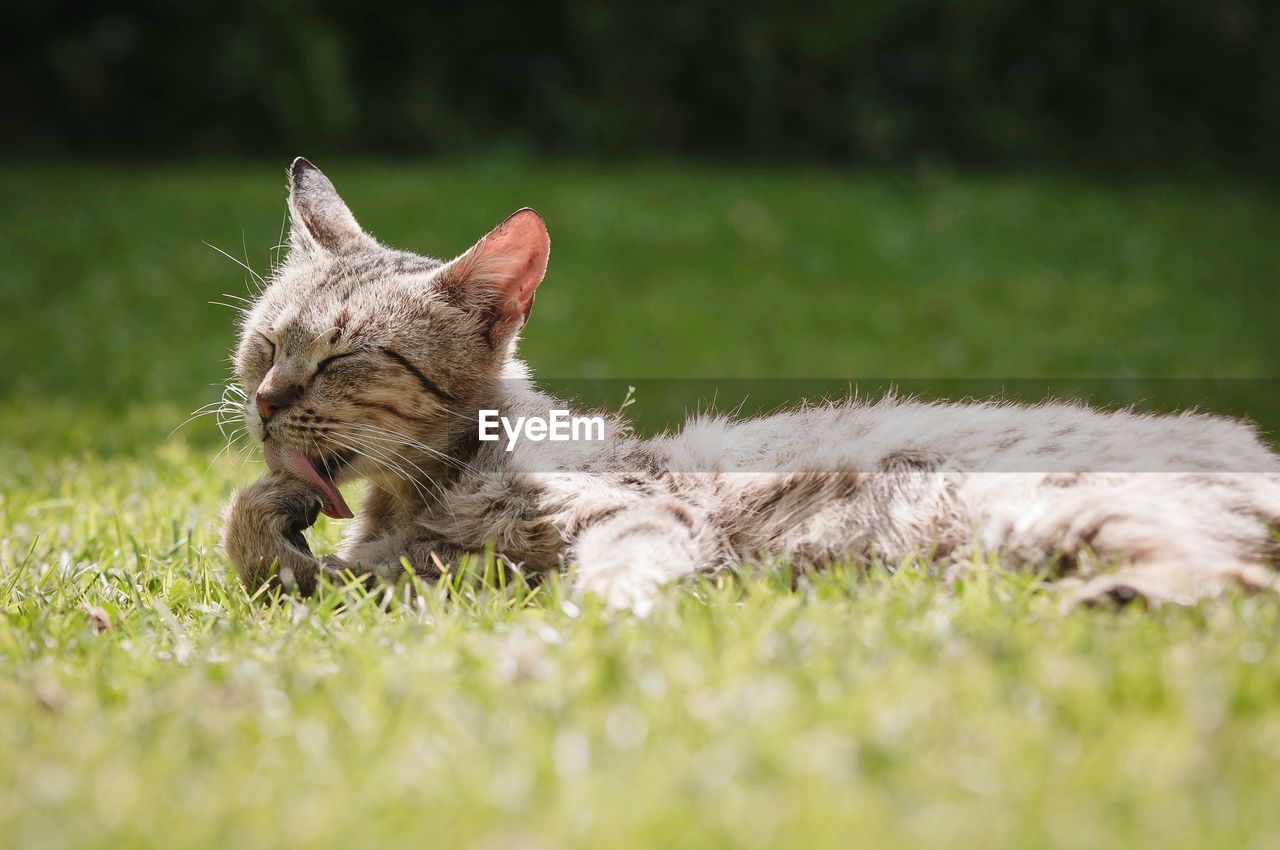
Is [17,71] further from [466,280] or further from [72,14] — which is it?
[466,280]

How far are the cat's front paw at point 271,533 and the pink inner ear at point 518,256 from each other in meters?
0.74

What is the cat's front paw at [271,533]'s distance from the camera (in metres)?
3.00

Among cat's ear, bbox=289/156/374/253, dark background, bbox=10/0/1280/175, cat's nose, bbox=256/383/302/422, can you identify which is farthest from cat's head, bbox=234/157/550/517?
dark background, bbox=10/0/1280/175

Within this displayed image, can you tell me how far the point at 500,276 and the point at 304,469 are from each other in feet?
2.39

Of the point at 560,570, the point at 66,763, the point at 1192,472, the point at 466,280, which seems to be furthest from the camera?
the point at 466,280

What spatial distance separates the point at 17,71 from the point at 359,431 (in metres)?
12.4

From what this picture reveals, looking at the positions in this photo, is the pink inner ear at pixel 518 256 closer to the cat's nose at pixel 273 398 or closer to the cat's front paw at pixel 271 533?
the cat's nose at pixel 273 398

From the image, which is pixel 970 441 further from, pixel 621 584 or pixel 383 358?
pixel 383 358

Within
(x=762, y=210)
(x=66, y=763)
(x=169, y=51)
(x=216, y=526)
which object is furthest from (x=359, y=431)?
(x=169, y=51)

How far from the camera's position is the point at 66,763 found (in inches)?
72.2

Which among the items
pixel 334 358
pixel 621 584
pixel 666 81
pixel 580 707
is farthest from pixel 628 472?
pixel 666 81

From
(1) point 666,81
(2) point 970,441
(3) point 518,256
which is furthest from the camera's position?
(1) point 666,81

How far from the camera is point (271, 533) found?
9.88 ft

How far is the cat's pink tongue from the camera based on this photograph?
10.2 ft
